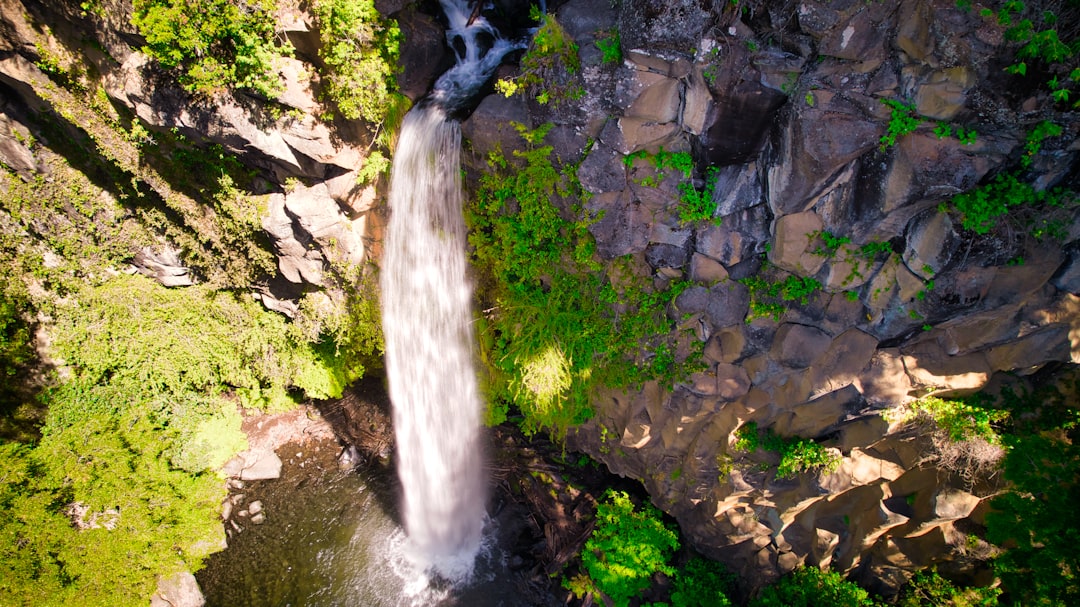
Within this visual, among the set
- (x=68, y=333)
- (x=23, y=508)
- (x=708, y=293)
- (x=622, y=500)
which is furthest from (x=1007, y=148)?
(x=68, y=333)

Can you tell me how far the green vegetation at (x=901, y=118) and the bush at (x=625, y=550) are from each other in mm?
6864

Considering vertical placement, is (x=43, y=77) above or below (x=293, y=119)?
above

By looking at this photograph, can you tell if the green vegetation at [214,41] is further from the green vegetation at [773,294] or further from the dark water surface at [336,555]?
the dark water surface at [336,555]

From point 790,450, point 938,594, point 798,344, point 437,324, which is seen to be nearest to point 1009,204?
point 798,344

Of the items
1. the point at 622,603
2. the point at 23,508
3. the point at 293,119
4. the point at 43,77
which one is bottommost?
the point at 622,603

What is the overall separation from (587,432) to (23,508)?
9678mm

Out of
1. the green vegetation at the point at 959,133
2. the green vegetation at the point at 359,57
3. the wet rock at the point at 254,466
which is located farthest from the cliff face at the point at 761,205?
the wet rock at the point at 254,466

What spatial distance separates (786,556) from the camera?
7586 mm

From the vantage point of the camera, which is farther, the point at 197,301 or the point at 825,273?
the point at 197,301

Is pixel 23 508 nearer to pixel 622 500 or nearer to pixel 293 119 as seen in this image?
pixel 293 119

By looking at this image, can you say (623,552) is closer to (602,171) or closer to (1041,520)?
(1041,520)

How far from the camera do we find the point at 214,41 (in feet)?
21.4

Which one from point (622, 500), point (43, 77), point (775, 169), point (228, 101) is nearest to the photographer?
point (775, 169)

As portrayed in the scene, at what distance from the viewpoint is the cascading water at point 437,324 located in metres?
7.25
